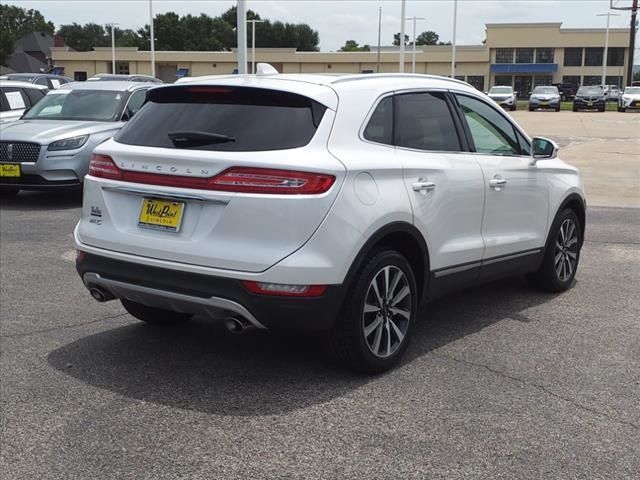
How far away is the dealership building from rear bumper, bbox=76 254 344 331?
3314 inches

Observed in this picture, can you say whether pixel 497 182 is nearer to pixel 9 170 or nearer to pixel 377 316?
pixel 377 316

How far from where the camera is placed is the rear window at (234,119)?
418 centimetres

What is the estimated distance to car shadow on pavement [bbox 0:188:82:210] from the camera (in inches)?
447

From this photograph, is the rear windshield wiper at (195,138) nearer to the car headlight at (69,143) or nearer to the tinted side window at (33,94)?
the car headlight at (69,143)

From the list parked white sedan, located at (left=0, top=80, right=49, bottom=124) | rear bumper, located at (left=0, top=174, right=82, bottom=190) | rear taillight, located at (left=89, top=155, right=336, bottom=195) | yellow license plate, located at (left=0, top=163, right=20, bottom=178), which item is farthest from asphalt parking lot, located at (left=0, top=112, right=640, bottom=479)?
parked white sedan, located at (left=0, top=80, right=49, bottom=124)

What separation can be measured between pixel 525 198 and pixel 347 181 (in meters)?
2.22

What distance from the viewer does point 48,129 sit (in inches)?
455

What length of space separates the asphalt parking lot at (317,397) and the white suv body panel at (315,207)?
70 centimetres

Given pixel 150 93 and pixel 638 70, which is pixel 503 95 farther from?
pixel 638 70

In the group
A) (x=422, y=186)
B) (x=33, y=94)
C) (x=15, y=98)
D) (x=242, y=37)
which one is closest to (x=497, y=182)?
(x=422, y=186)

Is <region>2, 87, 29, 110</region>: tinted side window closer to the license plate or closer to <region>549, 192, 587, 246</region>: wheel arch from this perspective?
<region>549, 192, 587, 246</region>: wheel arch

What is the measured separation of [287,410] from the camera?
160 inches

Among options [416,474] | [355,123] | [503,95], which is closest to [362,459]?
[416,474]

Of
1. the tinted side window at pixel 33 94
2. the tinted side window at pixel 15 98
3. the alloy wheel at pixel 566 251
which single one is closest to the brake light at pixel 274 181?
the alloy wheel at pixel 566 251
